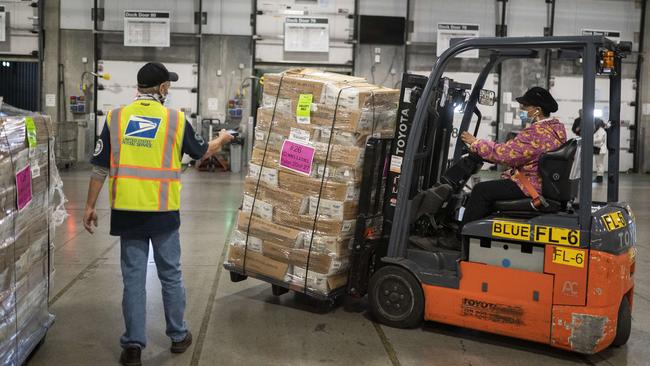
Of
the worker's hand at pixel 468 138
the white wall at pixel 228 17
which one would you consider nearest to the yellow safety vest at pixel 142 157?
the worker's hand at pixel 468 138

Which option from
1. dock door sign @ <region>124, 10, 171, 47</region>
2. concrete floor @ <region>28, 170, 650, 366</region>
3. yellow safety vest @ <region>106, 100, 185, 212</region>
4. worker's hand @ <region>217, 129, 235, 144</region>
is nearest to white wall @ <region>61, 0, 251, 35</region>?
dock door sign @ <region>124, 10, 171, 47</region>

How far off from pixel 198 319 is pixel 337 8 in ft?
46.8

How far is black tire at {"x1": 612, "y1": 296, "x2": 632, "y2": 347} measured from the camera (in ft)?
14.7

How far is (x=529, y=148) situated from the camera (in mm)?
4422

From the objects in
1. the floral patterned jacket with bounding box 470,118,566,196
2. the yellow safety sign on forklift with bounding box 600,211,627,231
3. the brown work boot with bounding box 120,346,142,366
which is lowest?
the brown work boot with bounding box 120,346,142,366

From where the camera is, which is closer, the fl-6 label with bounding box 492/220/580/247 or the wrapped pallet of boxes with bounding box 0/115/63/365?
the wrapped pallet of boxes with bounding box 0/115/63/365

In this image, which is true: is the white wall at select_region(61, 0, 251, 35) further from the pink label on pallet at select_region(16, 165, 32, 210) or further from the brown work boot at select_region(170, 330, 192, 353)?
the pink label on pallet at select_region(16, 165, 32, 210)

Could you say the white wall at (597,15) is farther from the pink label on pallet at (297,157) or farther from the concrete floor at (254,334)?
the pink label on pallet at (297,157)

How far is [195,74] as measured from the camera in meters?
17.9

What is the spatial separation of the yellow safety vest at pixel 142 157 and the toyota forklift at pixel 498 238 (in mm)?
1615

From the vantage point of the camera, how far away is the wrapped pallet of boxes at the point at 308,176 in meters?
4.90

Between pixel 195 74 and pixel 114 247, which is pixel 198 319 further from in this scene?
pixel 195 74

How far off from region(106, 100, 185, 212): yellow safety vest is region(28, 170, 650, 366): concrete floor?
1059 millimetres

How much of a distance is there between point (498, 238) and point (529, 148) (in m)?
0.65
